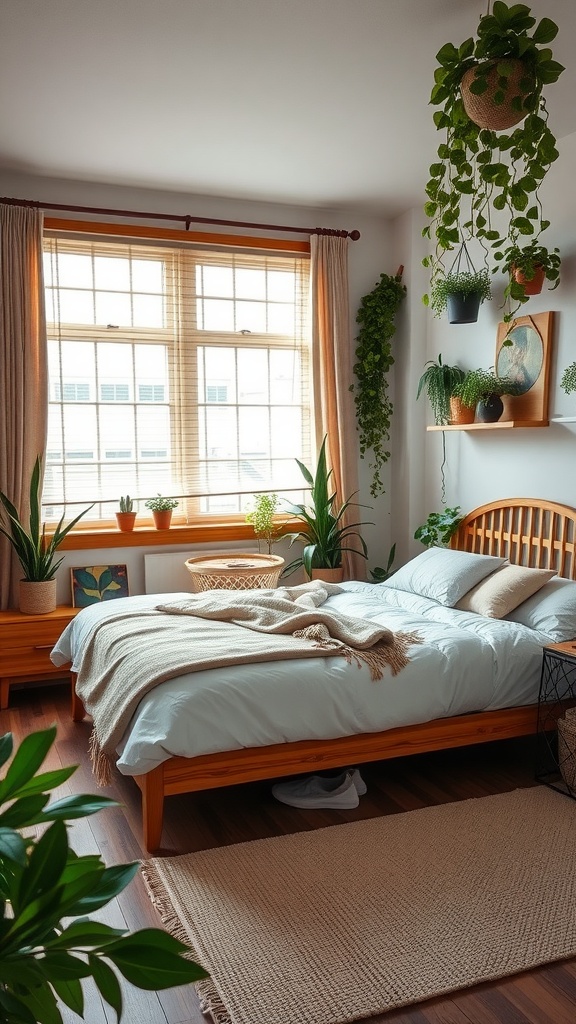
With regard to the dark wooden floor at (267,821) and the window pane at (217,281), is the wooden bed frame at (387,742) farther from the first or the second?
the window pane at (217,281)

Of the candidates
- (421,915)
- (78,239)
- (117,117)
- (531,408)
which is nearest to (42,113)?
(117,117)

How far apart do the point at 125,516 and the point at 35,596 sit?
0.70 metres

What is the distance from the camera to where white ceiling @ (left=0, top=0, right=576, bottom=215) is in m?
2.76

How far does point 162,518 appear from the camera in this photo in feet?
15.4

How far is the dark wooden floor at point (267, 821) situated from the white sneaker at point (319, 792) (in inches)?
1.3

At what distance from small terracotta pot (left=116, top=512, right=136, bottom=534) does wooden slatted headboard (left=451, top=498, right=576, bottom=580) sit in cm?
190

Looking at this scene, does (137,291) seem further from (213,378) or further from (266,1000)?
(266,1000)

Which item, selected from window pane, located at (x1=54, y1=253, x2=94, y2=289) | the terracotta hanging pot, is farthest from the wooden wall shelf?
window pane, located at (x1=54, y1=253, x2=94, y2=289)

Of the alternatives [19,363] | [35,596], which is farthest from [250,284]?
[35,596]

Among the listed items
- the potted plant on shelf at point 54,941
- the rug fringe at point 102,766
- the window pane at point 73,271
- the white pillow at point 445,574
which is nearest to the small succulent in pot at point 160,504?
the window pane at point 73,271

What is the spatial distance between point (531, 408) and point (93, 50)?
251 cm

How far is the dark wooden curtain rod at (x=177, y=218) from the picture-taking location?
4.32 m

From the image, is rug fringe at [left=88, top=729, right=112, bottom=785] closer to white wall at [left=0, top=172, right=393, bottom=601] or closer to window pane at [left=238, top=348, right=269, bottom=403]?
white wall at [left=0, top=172, right=393, bottom=601]

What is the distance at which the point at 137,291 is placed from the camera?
472 centimetres
